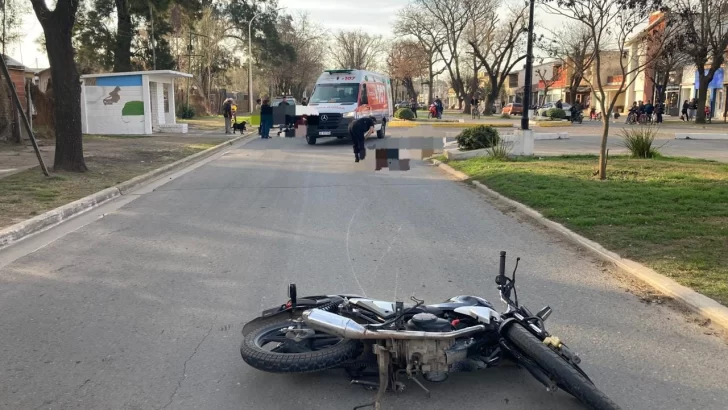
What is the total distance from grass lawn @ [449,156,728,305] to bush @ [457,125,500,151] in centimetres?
203

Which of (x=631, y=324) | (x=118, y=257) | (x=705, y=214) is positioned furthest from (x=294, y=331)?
(x=705, y=214)

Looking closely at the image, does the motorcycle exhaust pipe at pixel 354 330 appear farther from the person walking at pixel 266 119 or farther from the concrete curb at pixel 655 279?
the person walking at pixel 266 119

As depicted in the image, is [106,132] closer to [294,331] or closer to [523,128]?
[523,128]

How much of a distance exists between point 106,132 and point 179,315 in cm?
2487

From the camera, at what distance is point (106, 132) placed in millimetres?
27234

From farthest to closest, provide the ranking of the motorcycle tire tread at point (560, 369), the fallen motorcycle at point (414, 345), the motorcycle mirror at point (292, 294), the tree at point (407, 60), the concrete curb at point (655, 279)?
the tree at point (407, 60) → the concrete curb at point (655, 279) → the motorcycle mirror at point (292, 294) → the fallen motorcycle at point (414, 345) → the motorcycle tire tread at point (560, 369)

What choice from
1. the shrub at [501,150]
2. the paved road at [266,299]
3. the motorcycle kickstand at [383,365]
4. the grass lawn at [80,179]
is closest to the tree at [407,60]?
the grass lawn at [80,179]

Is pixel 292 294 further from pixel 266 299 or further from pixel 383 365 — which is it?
pixel 266 299

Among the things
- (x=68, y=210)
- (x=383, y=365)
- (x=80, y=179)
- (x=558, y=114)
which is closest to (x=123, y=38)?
(x=80, y=179)

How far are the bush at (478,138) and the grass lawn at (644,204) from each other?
2.03 m

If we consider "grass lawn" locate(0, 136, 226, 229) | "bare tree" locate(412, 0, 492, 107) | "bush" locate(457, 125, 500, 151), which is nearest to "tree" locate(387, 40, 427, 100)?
"bare tree" locate(412, 0, 492, 107)

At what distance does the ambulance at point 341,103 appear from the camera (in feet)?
74.7

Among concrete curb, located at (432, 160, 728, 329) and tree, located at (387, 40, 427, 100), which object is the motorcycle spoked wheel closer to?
concrete curb, located at (432, 160, 728, 329)

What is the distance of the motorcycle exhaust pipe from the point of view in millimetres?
3576
